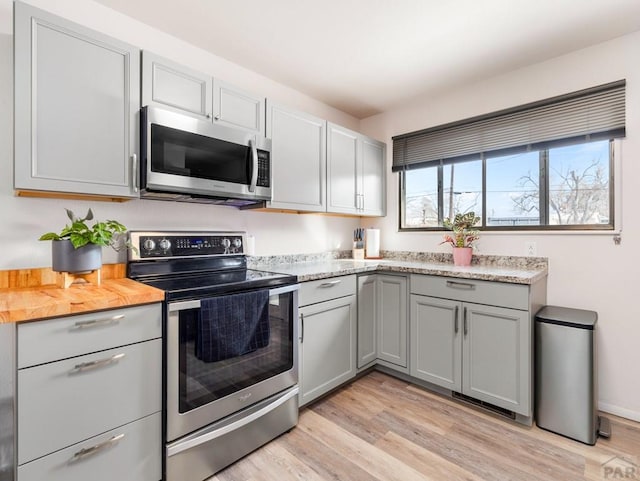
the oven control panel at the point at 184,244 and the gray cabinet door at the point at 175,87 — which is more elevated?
the gray cabinet door at the point at 175,87

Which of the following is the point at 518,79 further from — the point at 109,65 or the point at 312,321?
the point at 109,65

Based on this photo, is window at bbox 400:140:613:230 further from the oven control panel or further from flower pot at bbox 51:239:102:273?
flower pot at bbox 51:239:102:273

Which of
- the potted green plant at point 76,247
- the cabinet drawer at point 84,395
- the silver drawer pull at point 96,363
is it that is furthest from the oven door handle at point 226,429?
the potted green plant at point 76,247

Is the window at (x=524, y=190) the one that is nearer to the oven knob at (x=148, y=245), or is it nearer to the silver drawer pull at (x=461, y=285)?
the silver drawer pull at (x=461, y=285)

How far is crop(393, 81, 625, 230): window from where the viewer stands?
87.1 inches

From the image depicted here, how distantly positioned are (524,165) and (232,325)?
2484mm

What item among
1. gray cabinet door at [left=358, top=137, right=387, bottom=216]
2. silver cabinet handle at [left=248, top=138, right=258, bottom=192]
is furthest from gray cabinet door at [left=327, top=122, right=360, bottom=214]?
silver cabinet handle at [left=248, top=138, right=258, bottom=192]

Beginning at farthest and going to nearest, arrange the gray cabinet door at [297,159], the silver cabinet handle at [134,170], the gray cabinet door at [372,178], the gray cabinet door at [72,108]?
the gray cabinet door at [372,178]
the gray cabinet door at [297,159]
the silver cabinet handle at [134,170]
the gray cabinet door at [72,108]

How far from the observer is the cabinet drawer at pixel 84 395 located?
1127 millimetres

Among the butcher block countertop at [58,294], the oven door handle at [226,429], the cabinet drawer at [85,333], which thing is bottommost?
the oven door handle at [226,429]

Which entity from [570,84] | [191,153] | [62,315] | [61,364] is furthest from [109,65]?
[570,84]

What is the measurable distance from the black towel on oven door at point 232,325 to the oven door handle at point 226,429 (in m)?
0.34

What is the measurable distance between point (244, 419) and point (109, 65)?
1.89 meters

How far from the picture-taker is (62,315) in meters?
1.18
